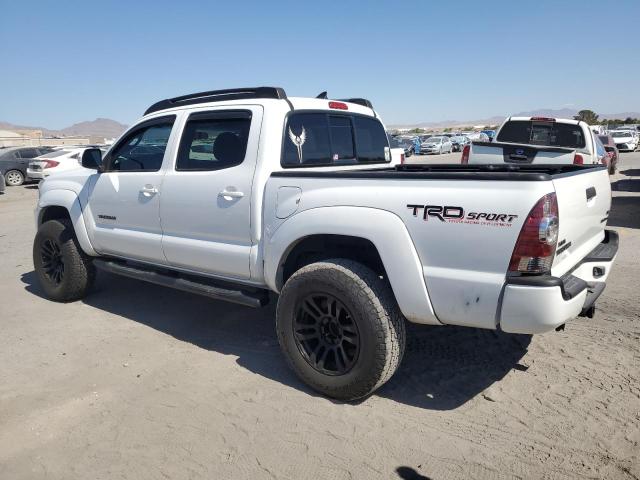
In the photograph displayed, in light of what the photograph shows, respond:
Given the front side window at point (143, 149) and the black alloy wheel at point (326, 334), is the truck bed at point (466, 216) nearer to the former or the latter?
the black alloy wheel at point (326, 334)

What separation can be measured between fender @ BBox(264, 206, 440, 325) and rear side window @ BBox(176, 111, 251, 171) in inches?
36.8

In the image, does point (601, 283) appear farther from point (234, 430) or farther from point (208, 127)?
point (208, 127)

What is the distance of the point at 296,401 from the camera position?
3.34m

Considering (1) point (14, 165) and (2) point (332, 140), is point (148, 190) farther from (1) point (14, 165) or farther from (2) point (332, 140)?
(1) point (14, 165)

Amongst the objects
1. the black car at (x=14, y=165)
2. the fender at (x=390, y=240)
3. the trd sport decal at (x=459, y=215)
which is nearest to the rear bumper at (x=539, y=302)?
the trd sport decal at (x=459, y=215)

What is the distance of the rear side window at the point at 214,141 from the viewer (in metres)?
3.82

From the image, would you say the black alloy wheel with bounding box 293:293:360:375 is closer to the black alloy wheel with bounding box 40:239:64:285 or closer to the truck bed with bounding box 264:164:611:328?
the truck bed with bounding box 264:164:611:328

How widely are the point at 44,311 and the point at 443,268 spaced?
4295 mm

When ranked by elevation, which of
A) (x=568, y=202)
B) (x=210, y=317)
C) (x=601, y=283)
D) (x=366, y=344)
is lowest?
(x=210, y=317)

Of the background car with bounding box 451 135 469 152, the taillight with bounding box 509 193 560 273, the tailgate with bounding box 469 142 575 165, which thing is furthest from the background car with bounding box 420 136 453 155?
the taillight with bounding box 509 193 560 273

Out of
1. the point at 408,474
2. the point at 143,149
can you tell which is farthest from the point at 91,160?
the point at 408,474

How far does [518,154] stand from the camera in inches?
311

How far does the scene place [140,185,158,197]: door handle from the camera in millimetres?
4299

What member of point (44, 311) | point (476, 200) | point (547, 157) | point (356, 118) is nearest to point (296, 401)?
point (476, 200)
